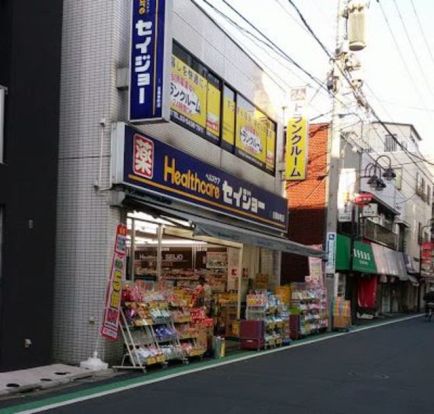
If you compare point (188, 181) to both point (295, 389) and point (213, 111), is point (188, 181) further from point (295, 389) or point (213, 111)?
point (295, 389)

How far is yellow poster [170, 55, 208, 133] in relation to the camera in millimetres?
13422

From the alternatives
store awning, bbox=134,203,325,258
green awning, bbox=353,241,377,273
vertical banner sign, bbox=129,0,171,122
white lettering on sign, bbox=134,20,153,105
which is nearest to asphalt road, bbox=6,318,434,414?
store awning, bbox=134,203,325,258

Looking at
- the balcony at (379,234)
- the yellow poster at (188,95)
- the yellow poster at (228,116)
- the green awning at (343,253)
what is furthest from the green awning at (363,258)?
the yellow poster at (188,95)

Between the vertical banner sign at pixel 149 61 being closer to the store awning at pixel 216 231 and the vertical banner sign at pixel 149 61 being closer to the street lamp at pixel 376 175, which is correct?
the store awning at pixel 216 231

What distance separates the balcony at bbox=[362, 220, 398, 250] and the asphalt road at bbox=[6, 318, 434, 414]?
1827cm

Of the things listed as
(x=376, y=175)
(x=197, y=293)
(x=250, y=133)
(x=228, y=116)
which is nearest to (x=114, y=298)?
(x=197, y=293)

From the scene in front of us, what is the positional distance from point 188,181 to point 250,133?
4.99m

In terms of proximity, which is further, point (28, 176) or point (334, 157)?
point (334, 157)

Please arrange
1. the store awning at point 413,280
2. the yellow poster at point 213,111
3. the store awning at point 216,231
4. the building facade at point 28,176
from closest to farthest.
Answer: the building facade at point 28,176 → the store awning at point 216,231 → the yellow poster at point 213,111 → the store awning at point 413,280

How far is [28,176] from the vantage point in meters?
9.91

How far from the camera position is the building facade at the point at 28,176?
371 inches

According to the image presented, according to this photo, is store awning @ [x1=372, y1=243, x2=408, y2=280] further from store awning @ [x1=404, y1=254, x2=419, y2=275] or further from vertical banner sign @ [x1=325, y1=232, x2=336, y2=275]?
vertical banner sign @ [x1=325, y1=232, x2=336, y2=275]

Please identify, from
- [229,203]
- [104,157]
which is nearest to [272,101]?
[229,203]

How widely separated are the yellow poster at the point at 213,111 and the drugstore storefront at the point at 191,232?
108 cm
